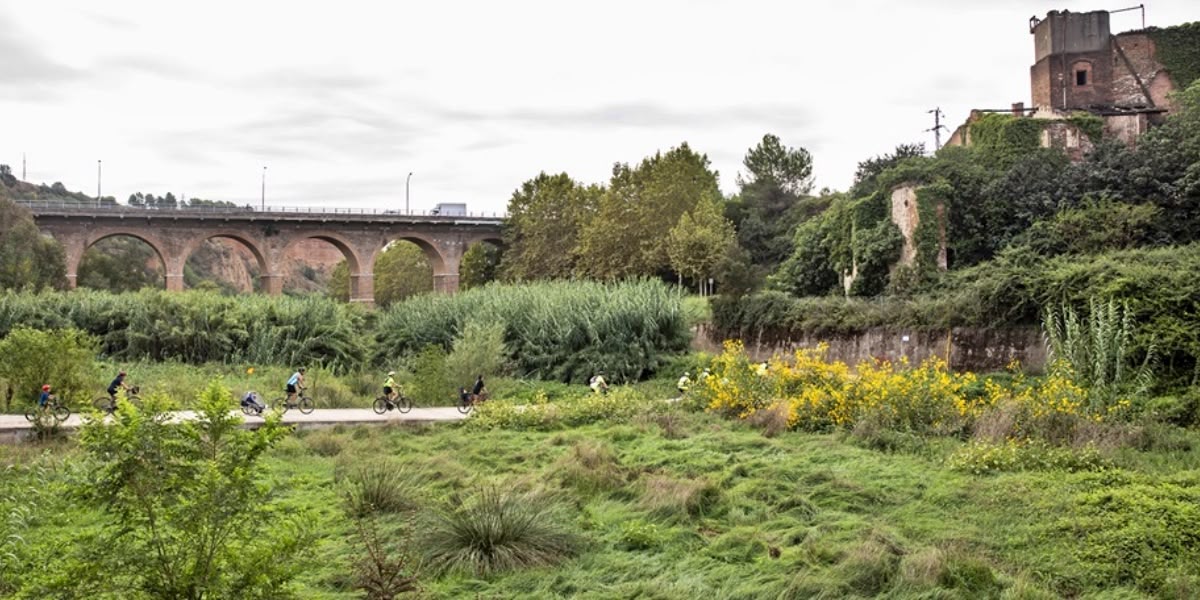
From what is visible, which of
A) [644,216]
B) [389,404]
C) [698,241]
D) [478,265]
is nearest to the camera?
[389,404]

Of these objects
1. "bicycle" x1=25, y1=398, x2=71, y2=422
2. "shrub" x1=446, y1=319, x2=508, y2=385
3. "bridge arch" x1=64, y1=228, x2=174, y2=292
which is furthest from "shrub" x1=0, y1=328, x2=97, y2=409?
Result: "bridge arch" x1=64, y1=228, x2=174, y2=292

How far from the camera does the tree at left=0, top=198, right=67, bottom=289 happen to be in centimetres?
3747

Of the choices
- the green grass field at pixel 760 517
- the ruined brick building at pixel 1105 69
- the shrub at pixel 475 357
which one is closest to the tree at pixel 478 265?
the ruined brick building at pixel 1105 69

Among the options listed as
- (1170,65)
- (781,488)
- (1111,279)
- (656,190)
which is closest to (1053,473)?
(781,488)

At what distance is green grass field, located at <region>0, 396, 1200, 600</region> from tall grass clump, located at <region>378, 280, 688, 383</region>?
9.64m

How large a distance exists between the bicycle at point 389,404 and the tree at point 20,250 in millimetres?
26895

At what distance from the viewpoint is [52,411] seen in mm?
13266

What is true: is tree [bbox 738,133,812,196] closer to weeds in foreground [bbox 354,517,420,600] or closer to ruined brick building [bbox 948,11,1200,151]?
ruined brick building [bbox 948,11,1200,151]

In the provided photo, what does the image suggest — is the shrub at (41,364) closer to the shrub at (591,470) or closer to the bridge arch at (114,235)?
the shrub at (591,470)

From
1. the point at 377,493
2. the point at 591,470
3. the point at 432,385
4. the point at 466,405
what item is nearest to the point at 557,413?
the point at 466,405

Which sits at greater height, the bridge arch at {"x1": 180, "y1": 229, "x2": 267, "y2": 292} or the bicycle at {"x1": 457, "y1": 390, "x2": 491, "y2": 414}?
the bridge arch at {"x1": 180, "y1": 229, "x2": 267, "y2": 292}

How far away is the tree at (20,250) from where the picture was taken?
37469 mm

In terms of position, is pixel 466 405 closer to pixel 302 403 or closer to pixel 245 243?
pixel 302 403

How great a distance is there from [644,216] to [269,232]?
67.7 feet
